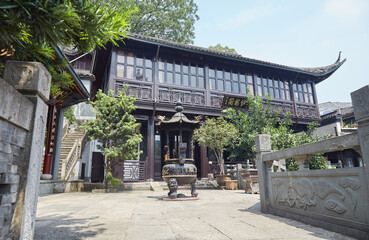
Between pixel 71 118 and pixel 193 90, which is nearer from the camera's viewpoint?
pixel 193 90

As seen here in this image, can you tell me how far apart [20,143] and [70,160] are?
10.8 meters

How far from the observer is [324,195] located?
2.88 metres

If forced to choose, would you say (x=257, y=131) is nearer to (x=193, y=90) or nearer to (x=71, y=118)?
(x=193, y=90)

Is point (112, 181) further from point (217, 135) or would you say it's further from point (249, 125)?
point (249, 125)

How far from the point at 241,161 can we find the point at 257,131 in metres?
3.26

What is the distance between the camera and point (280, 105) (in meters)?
13.7

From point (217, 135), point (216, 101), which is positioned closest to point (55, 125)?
point (217, 135)

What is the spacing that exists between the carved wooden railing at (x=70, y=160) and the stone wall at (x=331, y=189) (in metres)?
9.91

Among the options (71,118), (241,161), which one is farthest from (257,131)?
(71,118)

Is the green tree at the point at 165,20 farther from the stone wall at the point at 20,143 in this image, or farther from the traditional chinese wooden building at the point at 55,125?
the stone wall at the point at 20,143

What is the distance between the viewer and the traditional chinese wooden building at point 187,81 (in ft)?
37.0

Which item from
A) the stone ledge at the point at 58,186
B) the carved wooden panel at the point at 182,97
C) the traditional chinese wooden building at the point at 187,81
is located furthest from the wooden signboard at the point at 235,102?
the stone ledge at the point at 58,186

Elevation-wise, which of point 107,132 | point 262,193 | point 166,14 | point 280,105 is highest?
point 166,14

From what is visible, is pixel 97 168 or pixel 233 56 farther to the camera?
pixel 233 56
